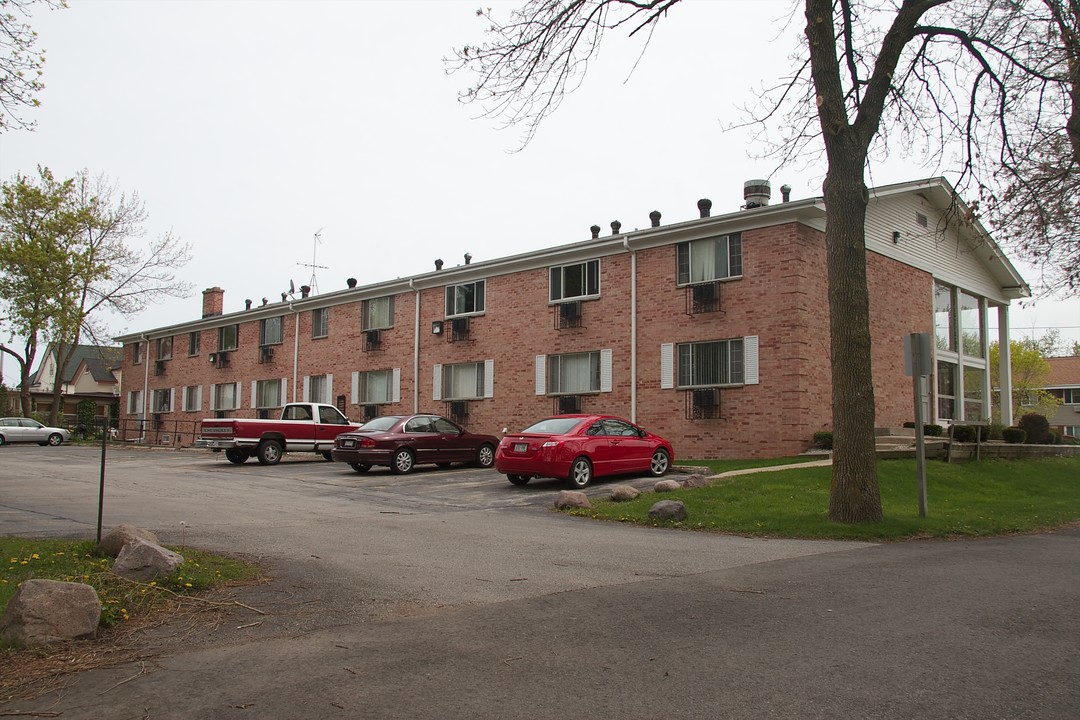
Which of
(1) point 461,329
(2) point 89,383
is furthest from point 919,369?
(2) point 89,383

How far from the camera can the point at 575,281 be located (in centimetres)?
2486

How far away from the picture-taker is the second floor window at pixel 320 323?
3338 cm

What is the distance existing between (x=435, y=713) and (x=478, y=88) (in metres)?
8.80

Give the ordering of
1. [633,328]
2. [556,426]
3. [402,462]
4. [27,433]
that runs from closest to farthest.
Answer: [556,426], [402,462], [633,328], [27,433]

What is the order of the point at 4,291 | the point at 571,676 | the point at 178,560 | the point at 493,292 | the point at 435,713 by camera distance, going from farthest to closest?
the point at 4,291 → the point at 493,292 → the point at 178,560 → the point at 571,676 → the point at 435,713

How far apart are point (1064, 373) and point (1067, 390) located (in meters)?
1.50

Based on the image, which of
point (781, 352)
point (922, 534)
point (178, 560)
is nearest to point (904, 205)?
point (781, 352)

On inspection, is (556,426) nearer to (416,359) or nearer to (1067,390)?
(416,359)

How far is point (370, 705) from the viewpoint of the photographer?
4051mm

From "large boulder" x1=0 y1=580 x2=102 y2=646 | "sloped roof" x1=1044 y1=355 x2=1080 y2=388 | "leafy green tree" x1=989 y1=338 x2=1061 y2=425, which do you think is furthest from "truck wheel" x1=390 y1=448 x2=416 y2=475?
"sloped roof" x1=1044 y1=355 x2=1080 y2=388

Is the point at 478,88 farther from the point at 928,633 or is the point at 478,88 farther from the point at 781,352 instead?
the point at 781,352

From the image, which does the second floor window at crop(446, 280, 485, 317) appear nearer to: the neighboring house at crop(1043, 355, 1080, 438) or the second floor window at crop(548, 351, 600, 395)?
the second floor window at crop(548, 351, 600, 395)

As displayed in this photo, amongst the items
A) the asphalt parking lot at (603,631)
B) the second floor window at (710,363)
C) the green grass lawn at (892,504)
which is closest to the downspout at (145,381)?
the second floor window at (710,363)

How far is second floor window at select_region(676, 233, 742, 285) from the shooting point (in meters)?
21.4
